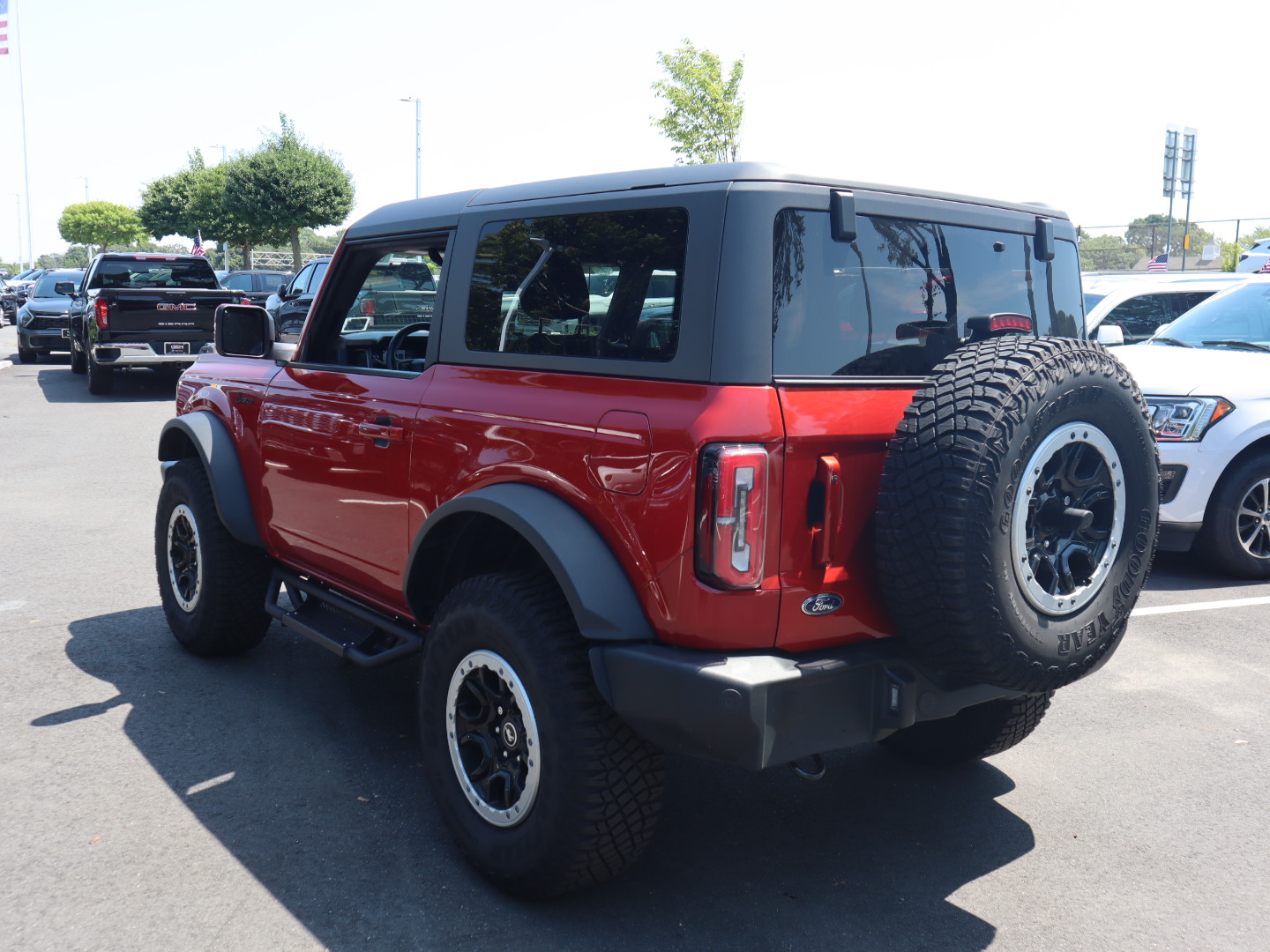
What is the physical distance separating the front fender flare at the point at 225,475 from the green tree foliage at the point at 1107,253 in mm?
33361

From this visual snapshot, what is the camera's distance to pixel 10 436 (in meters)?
12.1

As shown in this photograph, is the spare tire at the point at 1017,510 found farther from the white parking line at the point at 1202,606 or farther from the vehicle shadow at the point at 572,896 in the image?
the white parking line at the point at 1202,606

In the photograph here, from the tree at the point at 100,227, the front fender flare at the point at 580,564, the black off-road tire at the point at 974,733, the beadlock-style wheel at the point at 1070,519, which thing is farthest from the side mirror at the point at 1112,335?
the tree at the point at 100,227

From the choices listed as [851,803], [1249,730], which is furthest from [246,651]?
[1249,730]

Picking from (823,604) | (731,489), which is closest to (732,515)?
(731,489)

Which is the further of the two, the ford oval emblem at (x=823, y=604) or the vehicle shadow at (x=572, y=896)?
the vehicle shadow at (x=572, y=896)

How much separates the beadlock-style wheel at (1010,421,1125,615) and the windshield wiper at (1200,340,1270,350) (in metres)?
5.18

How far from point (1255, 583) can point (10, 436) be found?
39.6 ft

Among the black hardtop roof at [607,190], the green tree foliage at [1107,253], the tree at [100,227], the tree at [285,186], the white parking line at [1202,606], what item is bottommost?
the white parking line at [1202,606]

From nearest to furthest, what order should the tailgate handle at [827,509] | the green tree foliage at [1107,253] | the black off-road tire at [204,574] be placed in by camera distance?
the tailgate handle at [827,509]
the black off-road tire at [204,574]
the green tree foliage at [1107,253]

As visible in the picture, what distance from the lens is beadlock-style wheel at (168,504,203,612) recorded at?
5.00 m

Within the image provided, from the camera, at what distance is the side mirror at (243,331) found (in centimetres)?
466

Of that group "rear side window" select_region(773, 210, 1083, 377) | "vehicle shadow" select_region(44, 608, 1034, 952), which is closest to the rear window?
"vehicle shadow" select_region(44, 608, 1034, 952)

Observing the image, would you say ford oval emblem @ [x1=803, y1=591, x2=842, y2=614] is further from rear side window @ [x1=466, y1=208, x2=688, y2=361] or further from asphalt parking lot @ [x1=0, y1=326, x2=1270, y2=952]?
asphalt parking lot @ [x1=0, y1=326, x2=1270, y2=952]
